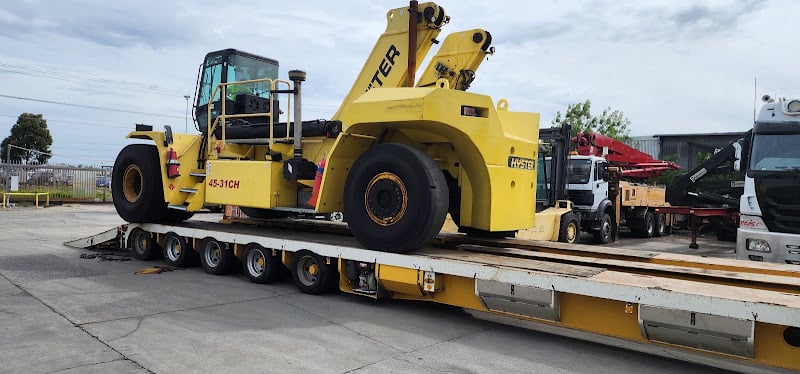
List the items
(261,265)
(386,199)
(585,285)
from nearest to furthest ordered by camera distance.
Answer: (585,285)
(386,199)
(261,265)

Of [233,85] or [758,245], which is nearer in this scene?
[758,245]

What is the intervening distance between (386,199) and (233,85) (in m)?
4.16

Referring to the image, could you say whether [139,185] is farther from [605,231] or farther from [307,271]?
[605,231]

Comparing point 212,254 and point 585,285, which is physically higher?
point 585,285

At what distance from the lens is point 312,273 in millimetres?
7070

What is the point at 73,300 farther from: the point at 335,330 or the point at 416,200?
the point at 416,200

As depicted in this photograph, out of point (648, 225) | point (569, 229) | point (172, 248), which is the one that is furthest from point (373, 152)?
point (648, 225)

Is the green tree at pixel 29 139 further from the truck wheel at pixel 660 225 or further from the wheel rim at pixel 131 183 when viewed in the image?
the truck wheel at pixel 660 225

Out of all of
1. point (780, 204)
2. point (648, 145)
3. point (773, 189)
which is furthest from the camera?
point (648, 145)

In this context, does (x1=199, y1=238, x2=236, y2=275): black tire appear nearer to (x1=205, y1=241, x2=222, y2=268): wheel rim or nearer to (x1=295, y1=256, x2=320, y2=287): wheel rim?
(x1=205, y1=241, x2=222, y2=268): wheel rim

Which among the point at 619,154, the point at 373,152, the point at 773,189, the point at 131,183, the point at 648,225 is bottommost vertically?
the point at 648,225

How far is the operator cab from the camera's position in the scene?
9234 millimetres

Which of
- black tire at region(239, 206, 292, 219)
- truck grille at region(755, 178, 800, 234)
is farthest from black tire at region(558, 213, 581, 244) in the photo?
black tire at region(239, 206, 292, 219)

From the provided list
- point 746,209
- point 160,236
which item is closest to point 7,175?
point 160,236
